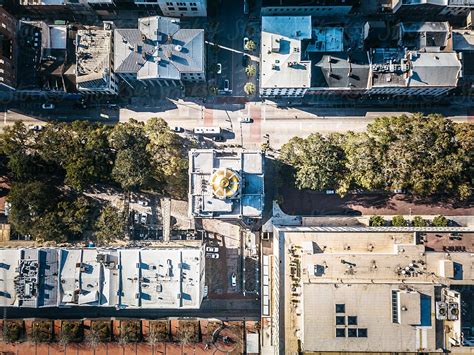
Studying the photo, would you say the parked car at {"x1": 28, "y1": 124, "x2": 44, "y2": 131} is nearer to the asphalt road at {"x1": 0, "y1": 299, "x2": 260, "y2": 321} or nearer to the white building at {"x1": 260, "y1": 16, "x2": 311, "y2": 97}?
the asphalt road at {"x1": 0, "y1": 299, "x2": 260, "y2": 321}

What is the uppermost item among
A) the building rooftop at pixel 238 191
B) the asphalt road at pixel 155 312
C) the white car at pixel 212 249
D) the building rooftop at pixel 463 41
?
the building rooftop at pixel 463 41

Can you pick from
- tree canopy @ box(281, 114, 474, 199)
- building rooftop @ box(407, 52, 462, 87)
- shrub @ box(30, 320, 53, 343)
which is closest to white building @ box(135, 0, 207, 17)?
tree canopy @ box(281, 114, 474, 199)

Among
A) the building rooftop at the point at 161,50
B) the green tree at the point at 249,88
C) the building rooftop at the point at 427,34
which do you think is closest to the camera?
the building rooftop at the point at 161,50

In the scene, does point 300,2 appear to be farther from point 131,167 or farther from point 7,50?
point 7,50

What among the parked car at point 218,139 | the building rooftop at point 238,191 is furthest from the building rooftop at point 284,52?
the building rooftop at point 238,191

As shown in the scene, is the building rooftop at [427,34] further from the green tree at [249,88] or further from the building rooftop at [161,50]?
the building rooftop at [161,50]

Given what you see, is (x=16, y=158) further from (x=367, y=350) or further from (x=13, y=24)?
(x=367, y=350)

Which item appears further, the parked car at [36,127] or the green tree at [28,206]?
the parked car at [36,127]
